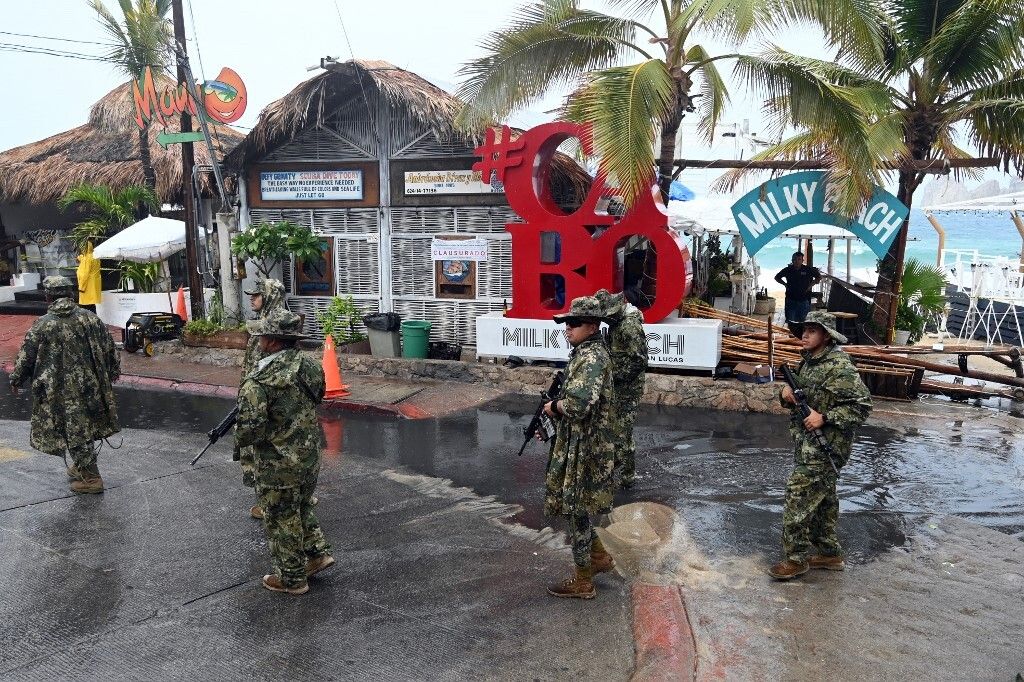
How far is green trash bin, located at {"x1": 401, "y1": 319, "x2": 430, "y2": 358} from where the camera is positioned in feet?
40.1

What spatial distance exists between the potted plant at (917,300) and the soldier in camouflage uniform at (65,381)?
10461mm

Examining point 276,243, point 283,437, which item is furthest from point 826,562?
point 276,243

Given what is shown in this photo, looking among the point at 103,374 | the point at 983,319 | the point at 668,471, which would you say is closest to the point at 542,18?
the point at 668,471

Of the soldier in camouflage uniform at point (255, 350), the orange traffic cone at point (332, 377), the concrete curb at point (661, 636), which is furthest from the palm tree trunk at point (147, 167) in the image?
the concrete curb at point (661, 636)

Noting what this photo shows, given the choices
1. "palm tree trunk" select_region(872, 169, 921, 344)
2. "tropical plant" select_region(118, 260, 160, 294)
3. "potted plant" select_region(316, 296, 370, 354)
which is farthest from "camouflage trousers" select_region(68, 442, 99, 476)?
"palm tree trunk" select_region(872, 169, 921, 344)

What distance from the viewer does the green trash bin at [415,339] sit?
481 inches

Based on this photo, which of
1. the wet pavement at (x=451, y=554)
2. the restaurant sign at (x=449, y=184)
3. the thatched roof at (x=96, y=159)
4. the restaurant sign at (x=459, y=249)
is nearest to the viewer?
the wet pavement at (x=451, y=554)

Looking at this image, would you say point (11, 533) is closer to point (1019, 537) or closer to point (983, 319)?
point (1019, 537)

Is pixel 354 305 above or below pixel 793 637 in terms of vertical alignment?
above

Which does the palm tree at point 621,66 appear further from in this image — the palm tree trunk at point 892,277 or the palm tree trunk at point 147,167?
the palm tree trunk at point 147,167

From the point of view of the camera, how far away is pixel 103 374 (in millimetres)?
6871

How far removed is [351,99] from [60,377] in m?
7.92

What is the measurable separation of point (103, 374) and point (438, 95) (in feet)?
24.5

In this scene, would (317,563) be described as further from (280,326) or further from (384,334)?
(384,334)
